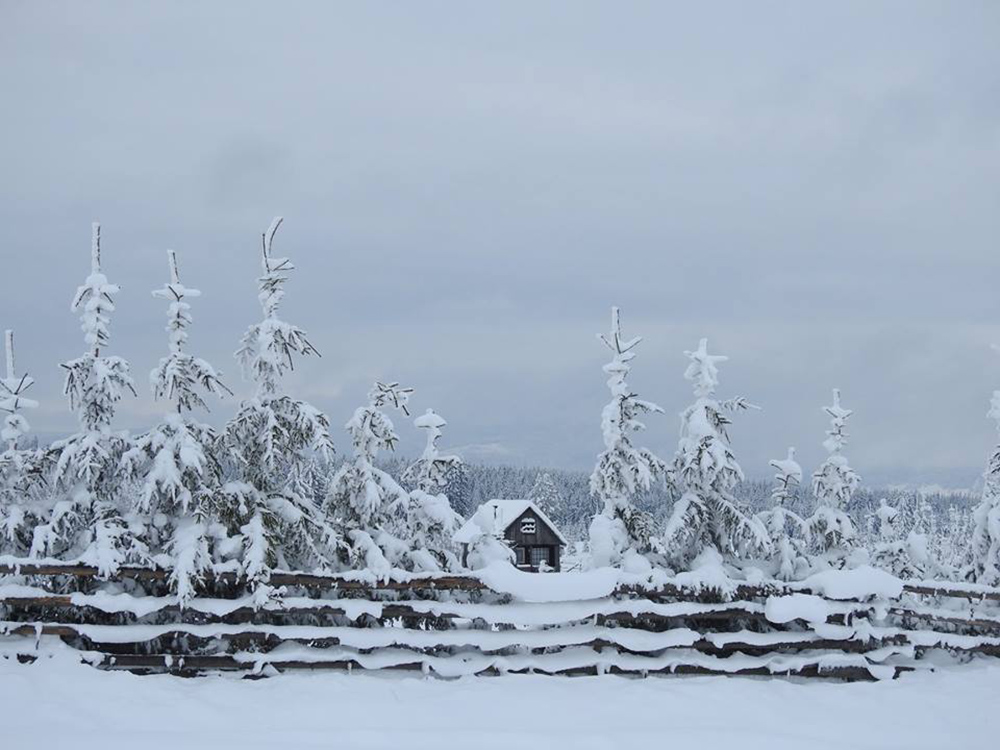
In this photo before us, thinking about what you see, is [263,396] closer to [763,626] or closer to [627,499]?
[627,499]

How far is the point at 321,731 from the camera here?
8.38 metres

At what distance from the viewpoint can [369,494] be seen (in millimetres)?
11477

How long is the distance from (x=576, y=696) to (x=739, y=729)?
81.4 inches

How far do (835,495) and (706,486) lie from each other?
3.46 m

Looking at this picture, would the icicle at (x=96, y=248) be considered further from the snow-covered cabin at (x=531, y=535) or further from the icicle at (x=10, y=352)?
the snow-covered cabin at (x=531, y=535)

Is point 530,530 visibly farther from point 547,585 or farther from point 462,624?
point 547,585

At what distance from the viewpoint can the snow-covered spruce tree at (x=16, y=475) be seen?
1102 cm

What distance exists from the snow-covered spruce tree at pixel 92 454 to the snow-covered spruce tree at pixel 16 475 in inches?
11.8

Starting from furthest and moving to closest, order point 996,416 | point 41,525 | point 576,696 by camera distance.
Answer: point 996,416, point 41,525, point 576,696

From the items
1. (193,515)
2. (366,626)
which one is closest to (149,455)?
(193,515)

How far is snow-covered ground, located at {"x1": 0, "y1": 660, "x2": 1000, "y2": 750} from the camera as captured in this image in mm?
8219

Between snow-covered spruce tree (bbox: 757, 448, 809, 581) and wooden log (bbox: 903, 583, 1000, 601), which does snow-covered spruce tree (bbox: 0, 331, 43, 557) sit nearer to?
snow-covered spruce tree (bbox: 757, 448, 809, 581)

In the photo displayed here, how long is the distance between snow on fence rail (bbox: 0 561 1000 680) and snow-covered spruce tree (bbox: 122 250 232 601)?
2.08 ft

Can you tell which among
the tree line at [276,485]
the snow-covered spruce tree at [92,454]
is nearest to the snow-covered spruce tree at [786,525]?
the tree line at [276,485]
